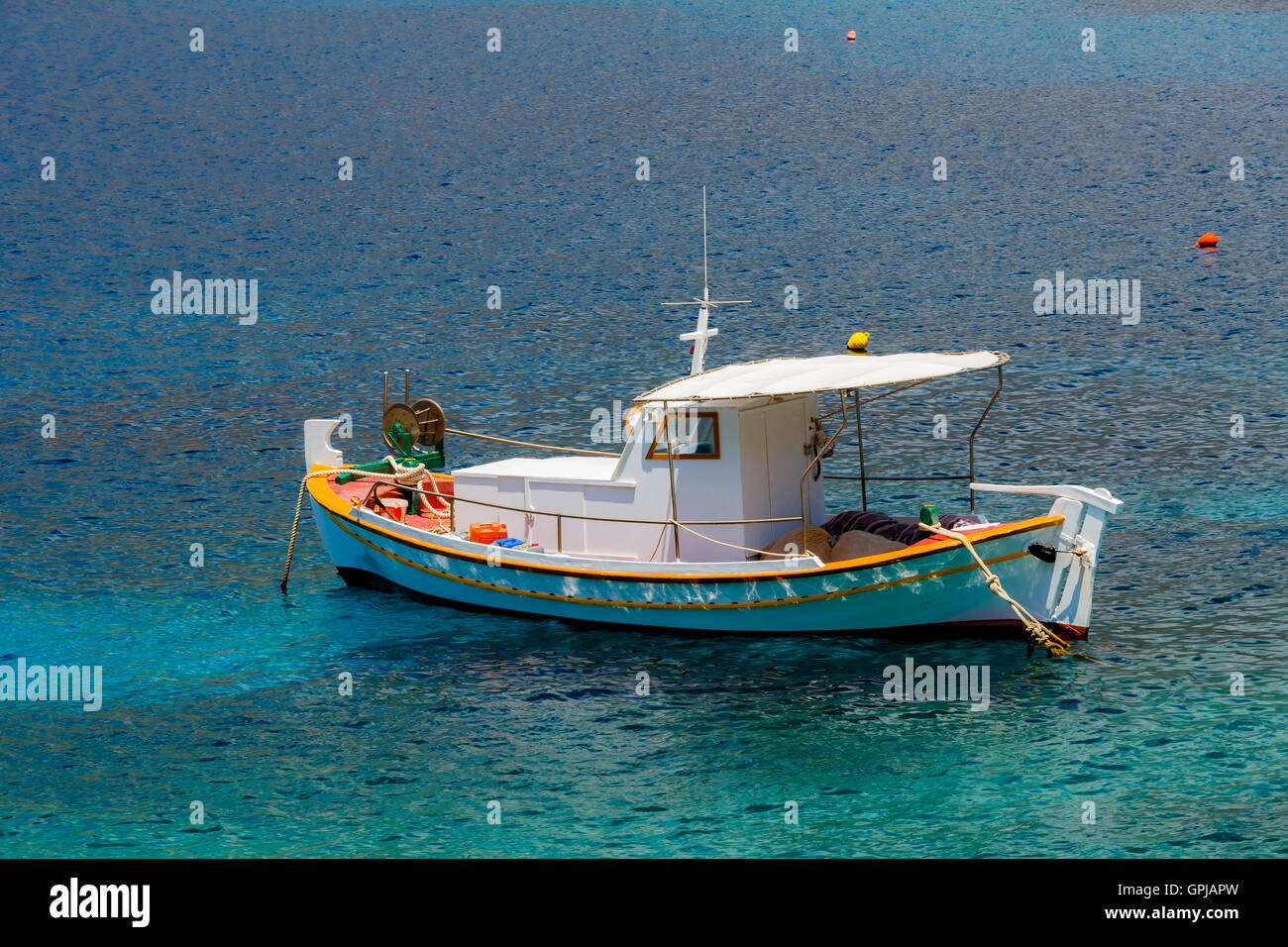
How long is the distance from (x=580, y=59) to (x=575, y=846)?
97949mm

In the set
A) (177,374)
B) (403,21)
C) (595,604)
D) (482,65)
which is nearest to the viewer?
(595,604)

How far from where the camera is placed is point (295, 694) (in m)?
24.4

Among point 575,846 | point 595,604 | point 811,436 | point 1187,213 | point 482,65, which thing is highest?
point 482,65

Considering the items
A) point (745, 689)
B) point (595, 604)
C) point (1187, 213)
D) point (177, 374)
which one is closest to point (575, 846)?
point (745, 689)

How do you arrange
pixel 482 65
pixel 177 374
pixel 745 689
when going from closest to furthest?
pixel 745 689, pixel 177 374, pixel 482 65

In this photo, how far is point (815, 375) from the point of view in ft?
79.3

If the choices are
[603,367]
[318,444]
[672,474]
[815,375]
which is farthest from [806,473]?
[603,367]

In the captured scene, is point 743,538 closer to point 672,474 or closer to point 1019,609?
point 672,474

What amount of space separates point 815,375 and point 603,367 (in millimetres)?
28562

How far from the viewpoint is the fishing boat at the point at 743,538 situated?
23.2 meters

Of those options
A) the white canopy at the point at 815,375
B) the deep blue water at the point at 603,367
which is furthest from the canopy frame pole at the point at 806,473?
the deep blue water at the point at 603,367

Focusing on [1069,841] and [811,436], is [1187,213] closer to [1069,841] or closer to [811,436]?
[811,436]

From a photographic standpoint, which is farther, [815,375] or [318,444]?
[318,444]

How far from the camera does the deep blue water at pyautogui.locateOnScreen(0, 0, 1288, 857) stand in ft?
66.2
